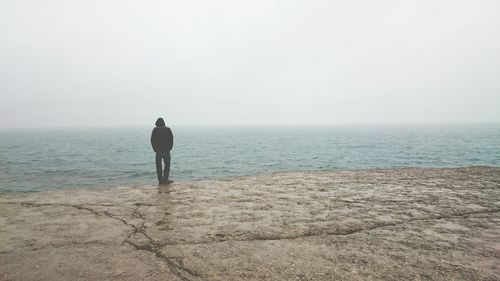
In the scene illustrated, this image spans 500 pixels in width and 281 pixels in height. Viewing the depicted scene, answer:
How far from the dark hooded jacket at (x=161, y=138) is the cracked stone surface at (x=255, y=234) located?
67.4 inches

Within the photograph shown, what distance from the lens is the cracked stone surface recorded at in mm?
4027

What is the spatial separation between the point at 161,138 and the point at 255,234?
238 inches

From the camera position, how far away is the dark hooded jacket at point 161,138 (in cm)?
1041

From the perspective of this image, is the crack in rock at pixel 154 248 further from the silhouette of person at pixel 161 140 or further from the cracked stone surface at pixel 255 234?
the silhouette of person at pixel 161 140

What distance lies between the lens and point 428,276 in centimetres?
385

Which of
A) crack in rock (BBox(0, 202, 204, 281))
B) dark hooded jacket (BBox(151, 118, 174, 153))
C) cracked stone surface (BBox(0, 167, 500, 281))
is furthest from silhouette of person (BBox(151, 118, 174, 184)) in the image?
crack in rock (BBox(0, 202, 204, 281))

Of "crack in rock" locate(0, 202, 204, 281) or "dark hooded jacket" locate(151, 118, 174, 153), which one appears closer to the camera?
"crack in rock" locate(0, 202, 204, 281)

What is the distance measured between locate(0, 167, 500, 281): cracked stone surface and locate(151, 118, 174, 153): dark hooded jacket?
171 cm

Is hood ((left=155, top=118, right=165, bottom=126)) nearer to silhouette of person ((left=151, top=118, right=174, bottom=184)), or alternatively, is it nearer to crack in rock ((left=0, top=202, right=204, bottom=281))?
silhouette of person ((left=151, top=118, right=174, bottom=184))

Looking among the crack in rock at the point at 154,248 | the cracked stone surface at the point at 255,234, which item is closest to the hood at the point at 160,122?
the cracked stone surface at the point at 255,234

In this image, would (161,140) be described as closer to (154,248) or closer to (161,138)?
(161,138)

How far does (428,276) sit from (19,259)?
16.8 ft

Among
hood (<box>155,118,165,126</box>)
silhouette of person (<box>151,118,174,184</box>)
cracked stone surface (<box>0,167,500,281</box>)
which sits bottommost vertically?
cracked stone surface (<box>0,167,500,281</box>)

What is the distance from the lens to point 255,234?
5367mm
